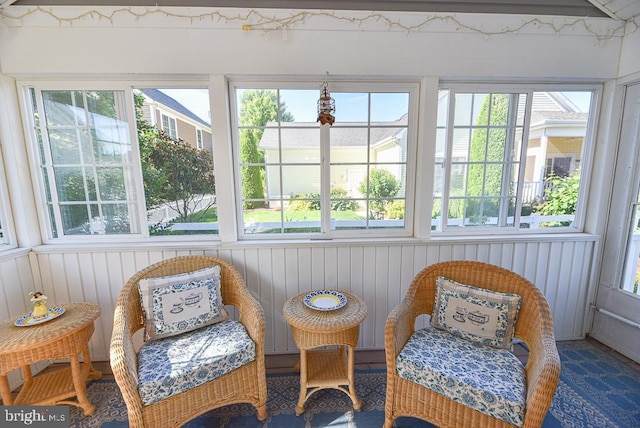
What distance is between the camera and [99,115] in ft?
6.61

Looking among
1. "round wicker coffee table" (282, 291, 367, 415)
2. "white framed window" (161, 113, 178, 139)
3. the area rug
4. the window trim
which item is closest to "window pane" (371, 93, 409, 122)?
"round wicker coffee table" (282, 291, 367, 415)

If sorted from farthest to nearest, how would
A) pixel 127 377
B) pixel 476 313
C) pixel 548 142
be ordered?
1. pixel 548 142
2. pixel 476 313
3. pixel 127 377

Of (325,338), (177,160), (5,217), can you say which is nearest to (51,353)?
(5,217)

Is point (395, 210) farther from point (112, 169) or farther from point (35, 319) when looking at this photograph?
point (35, 319)

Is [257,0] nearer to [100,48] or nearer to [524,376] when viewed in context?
[100,48]

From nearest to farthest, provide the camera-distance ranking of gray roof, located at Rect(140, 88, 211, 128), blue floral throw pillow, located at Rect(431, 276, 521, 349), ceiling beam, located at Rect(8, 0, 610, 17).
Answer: blue floral throw pillow, located at Rect(431, 276, 521, 349) < ceiling beam, located at Rect(8, 0, 610, 17) < gray roof, located at Rect(140, 88, 211, 128)

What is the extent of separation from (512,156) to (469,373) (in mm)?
1786

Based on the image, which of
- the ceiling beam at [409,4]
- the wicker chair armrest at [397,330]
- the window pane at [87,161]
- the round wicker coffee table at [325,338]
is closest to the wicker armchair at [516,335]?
the wicker chair armrest at [397,330]

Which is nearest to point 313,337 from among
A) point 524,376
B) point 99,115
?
point 524,376

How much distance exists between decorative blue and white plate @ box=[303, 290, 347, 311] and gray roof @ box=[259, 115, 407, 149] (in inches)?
45.0

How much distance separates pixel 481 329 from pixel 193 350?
1684 mm

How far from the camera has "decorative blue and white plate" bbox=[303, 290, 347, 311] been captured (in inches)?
66.2

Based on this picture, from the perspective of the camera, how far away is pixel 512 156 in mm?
2217

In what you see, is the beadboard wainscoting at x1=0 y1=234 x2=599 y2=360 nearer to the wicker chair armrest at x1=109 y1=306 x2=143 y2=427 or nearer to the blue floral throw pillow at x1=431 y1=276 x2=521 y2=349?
the blue floral throw pillow at x1=431 y1=276 x2=521 y2=349
